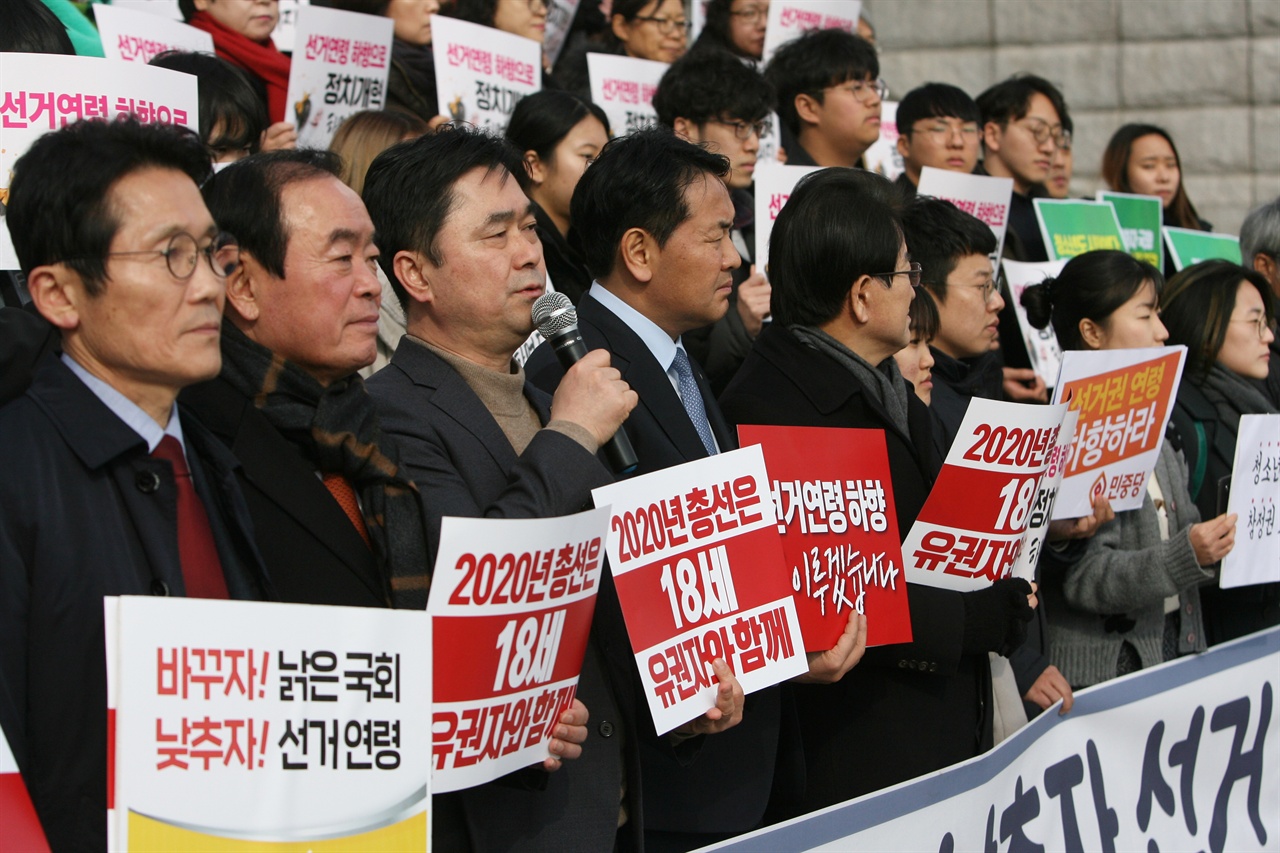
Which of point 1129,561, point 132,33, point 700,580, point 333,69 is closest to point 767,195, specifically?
point 333,69

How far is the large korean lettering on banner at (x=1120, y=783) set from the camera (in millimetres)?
3309

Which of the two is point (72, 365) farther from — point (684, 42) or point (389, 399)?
point (684, 42)

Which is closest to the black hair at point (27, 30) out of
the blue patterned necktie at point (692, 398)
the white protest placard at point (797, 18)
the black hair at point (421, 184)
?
the black hair at point (421, 184)

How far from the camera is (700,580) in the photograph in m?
2.95

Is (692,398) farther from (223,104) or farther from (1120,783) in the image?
(223,104)

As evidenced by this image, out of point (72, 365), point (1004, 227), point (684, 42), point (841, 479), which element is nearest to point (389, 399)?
point (72, 365)

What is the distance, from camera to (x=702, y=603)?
2.95 metres

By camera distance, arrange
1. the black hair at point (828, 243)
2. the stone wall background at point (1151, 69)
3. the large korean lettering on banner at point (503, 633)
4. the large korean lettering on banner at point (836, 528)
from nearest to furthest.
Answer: the large korean lettering on banner at point (503, 633), the large korean lettering on banner at point (836, 528), the black hair at point (828, 243), the stone wall background at point (1151, 69)

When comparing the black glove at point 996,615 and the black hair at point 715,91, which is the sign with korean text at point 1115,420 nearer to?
the black glove at point 996,615

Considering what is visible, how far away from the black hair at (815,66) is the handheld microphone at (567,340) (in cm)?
386

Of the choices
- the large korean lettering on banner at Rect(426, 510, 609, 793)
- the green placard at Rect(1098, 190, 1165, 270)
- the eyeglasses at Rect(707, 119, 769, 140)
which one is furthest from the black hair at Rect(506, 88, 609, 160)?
the green placard at Rect(1098, 190, 1165, 270)

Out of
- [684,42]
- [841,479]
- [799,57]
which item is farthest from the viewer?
[684,42]

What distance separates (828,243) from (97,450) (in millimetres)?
2144

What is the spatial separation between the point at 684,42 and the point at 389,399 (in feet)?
17.6
